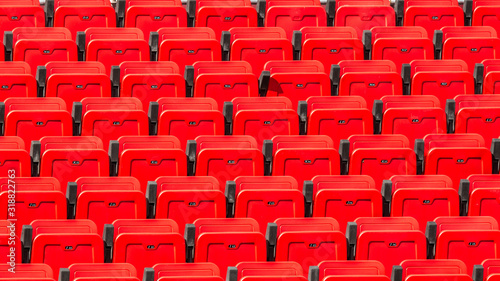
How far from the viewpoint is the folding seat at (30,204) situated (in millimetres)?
3332

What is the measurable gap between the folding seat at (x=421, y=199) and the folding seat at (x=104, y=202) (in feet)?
2.48

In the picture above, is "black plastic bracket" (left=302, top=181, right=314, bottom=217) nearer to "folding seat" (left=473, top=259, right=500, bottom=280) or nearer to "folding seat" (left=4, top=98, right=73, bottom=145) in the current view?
"folding seat" (left=473, top=259, right=500, bottom=280)

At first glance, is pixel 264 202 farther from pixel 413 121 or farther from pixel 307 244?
pixel 413 121

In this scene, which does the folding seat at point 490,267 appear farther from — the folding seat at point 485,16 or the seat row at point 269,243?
the folding seat at point 485,16

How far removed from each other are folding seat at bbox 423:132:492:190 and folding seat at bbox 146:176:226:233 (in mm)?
713

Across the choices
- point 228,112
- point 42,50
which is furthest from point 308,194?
point 42,50

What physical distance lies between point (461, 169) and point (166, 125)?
0.96 m

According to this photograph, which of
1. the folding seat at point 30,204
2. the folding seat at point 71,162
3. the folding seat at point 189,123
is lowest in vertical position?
the folding seat at point 30,204

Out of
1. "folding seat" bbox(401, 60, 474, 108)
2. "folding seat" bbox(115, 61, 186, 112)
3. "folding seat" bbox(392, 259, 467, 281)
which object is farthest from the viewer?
"folding seat" bbox(401, 60, 474, 108)

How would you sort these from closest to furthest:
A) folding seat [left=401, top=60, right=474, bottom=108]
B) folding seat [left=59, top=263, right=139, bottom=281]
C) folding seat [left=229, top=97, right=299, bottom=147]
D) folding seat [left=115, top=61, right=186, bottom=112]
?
folding seat [left=59, top=263, right=139, bottom=281], folding seat [left=229, top=97, right=299, bottom=147], folding seat [left=115, top=61, right=186, bottom=112], folding seat [left=401, top=60, right=474, bottom=108]

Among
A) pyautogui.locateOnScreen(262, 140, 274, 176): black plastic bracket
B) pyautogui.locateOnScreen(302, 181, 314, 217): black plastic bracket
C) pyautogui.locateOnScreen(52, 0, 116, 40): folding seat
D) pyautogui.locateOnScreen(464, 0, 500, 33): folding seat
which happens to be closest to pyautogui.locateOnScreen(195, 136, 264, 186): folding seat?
pyautogui.locateOnScreen(262, 140, 274, 176): black plastic bracket

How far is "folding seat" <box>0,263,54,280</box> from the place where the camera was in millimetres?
3036

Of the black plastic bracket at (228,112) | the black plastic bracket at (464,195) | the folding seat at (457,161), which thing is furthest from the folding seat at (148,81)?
the black plastic bracket at (464,195)

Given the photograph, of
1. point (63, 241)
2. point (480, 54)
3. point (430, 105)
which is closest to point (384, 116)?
point (430, 105)
